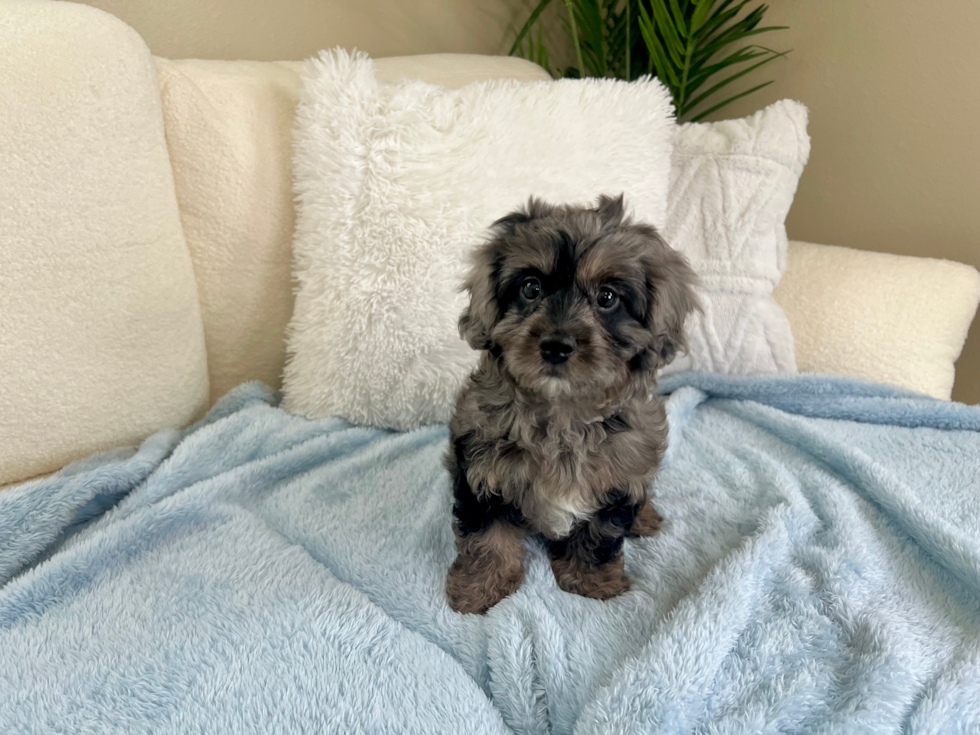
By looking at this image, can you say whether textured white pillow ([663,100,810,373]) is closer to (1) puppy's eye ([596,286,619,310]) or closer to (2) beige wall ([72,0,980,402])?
(2) beige wall ([72,0,980,402])

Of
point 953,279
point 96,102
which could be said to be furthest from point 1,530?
point 953,279

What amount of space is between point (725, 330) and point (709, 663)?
129 cm

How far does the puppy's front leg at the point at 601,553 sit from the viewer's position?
53.9 inches

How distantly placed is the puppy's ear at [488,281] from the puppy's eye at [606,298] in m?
0.21

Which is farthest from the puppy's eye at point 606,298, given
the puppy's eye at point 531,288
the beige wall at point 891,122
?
the beige wall at point 891,122

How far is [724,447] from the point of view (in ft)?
6.24

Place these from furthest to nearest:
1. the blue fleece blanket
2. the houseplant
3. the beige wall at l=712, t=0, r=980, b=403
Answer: the houseplant, the beige wall at l=712, t=0, r=980, b=403, the blue fleece blanket

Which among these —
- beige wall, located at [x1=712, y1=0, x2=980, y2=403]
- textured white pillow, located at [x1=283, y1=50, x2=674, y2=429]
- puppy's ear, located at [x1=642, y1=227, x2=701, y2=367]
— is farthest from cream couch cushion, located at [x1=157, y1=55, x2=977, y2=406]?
puppy's ear, located at [x1=642, y1=227, x2=701, y2=367]

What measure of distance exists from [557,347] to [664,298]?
0.93 ft

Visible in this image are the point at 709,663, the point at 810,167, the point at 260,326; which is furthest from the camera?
the point at 810,167

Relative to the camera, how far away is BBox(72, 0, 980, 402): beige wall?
2.20 m

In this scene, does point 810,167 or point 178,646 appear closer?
point 178,646

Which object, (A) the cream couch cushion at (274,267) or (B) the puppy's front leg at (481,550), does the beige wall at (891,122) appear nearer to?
(A) the cream couch cushion at (274,267)

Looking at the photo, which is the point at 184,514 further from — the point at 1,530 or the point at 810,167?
the point at 810,167
